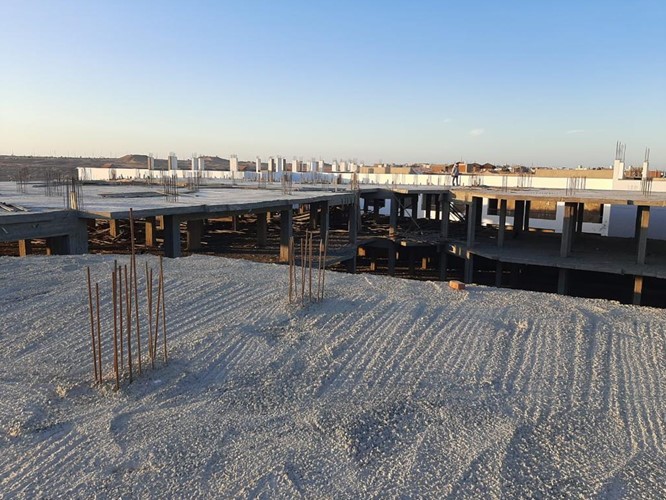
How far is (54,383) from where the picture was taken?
4.03 meters

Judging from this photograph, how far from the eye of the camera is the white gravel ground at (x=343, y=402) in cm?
294

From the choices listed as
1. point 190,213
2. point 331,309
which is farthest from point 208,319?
point 190,213

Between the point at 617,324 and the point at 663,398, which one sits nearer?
the point at 663,398

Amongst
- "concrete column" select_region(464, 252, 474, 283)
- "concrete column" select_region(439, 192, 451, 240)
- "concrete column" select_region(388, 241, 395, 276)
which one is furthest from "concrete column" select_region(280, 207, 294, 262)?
"concrete column" select_region(439, 192, 451, 240)

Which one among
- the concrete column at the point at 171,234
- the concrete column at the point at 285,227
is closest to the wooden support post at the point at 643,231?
the concrete column at the point at 285,227

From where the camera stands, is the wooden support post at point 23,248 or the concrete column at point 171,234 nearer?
the concrete column at point 171,234

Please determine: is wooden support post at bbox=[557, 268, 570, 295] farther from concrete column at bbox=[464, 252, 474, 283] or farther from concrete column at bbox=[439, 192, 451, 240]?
concrete column at bbox=[439, 192, 451, 240]

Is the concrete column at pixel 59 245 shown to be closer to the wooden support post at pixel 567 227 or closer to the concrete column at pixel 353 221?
the concrete column at pixel 353 221

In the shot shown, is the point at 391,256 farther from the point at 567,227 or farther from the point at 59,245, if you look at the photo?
the point at 59,245

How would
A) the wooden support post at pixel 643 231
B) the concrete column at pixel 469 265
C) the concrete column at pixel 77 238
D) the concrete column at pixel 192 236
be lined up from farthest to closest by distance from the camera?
the concrete column at pixel 469 265
the concrete column at pixel 192 236
the wooden support post at pixel 643 231
the concrete column at pixel 77 238

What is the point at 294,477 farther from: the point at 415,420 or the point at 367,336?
the point at 367,336

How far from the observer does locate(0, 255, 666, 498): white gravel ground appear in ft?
9.65

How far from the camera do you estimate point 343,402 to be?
387 centimetres

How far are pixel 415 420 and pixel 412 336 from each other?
65.9 inches
